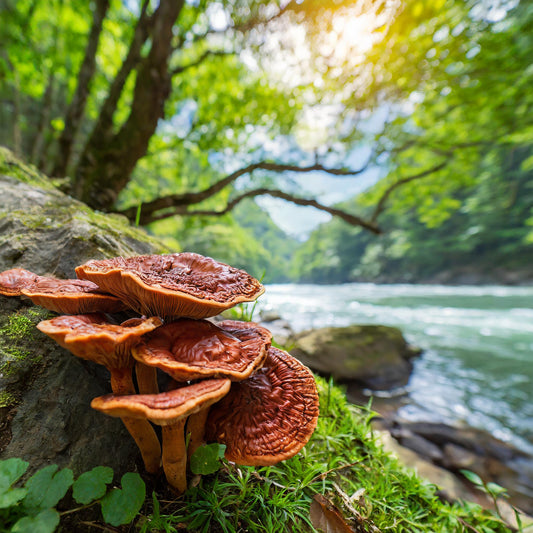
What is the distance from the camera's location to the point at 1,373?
1.22 meters

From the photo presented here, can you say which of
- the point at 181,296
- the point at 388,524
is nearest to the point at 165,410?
the point at 181,296

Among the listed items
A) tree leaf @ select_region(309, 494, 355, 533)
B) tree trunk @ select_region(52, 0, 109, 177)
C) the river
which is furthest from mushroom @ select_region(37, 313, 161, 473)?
tree trunk @ select_region(52, 0, 109, 177)

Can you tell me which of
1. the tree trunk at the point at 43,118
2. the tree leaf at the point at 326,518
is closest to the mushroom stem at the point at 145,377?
the tree leaf at the point at 326,518

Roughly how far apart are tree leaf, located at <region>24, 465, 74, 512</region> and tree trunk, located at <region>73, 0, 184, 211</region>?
4297 mm

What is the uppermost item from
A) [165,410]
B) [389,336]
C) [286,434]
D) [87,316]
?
[87,316]

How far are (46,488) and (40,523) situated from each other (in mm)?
129

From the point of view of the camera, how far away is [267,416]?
Result: 1143 mm

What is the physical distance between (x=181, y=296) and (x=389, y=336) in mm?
7892

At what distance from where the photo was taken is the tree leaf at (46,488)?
0.85 metres

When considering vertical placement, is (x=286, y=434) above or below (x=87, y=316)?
below

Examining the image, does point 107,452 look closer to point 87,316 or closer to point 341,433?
point 87,316

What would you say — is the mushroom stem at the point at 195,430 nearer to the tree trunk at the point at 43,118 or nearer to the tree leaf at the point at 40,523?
the tree leaf at the point at 40,523

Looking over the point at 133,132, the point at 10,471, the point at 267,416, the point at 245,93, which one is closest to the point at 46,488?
the point at 10,471

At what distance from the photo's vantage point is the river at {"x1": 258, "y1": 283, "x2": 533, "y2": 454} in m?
5.44
